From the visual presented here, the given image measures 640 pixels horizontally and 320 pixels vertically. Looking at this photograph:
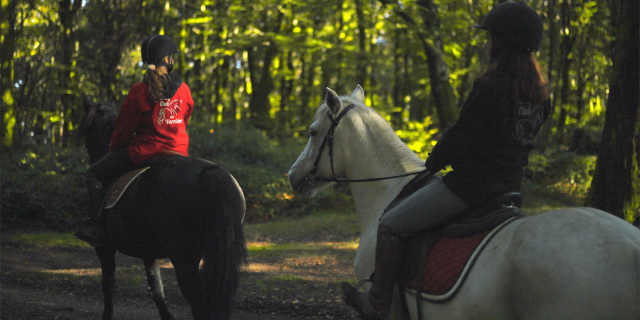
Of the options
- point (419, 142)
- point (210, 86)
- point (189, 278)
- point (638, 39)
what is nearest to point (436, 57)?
point (419, 142)

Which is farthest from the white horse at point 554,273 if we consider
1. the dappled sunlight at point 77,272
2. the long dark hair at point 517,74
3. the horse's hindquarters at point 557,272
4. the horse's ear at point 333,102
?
the dappled sunlight at point 77,272

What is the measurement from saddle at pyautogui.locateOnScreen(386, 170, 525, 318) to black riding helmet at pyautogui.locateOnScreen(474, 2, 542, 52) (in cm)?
78

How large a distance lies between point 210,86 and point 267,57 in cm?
517

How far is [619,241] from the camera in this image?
2193 millimetres

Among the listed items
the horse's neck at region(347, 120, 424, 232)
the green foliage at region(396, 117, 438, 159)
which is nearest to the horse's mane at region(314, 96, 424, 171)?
the horse's neck at region(347, 120, 424, 232)

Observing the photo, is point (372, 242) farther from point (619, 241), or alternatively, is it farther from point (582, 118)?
point (582, 118)

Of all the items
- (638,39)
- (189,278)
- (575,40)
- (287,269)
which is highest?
(575,40)

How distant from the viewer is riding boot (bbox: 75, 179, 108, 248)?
4.68 meters

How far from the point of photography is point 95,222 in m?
4.75

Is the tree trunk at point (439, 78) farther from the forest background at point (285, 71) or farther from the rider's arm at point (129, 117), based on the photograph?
the rider's arm at point (129, 117)

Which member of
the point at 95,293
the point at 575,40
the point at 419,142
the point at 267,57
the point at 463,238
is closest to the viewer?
the point at 463,238

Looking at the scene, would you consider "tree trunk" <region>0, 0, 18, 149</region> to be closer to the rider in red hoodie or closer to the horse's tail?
the rider in red hoodie

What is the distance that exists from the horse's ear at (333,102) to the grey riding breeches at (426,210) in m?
0.84

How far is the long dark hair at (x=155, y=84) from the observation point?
163 inches
